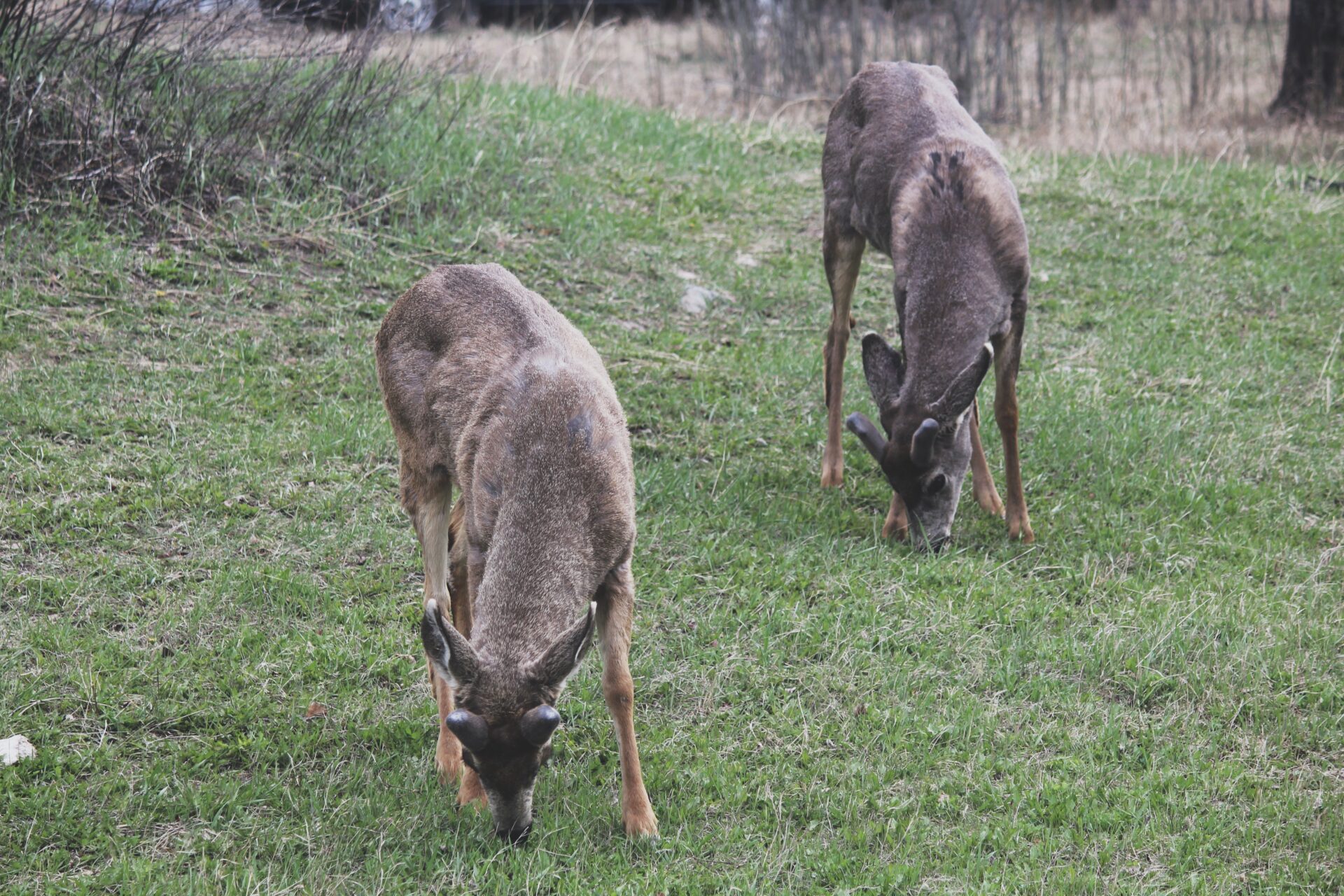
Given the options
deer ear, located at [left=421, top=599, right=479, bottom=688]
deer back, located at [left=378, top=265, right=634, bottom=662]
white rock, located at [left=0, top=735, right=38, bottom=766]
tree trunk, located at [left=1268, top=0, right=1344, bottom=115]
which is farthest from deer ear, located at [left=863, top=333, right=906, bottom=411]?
tree trunk, located at [left=1268, top=0, right=1344, bottom=115]

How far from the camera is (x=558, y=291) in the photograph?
10.2 m

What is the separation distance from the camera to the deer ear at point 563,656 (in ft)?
14.6

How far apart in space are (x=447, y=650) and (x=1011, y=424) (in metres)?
4.41

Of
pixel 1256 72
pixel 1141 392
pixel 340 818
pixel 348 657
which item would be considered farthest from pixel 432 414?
pixel 1256 72

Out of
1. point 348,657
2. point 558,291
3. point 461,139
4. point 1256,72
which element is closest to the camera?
point 348,657

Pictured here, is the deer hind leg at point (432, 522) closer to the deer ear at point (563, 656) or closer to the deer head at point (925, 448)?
the deer ear at point (563, 656)

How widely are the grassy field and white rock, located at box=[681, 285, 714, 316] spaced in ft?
0.42

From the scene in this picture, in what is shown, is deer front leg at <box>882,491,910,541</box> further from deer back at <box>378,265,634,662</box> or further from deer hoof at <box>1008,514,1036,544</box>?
deer back at <box>378,265,634,662</box>

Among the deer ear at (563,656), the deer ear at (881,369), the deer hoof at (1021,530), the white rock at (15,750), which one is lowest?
the deer hoof at (1021,530)

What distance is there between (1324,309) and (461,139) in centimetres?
734

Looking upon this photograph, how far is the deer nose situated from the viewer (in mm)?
4762

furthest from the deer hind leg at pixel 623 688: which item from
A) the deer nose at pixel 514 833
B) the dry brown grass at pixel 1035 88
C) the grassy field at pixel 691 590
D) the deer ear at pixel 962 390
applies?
the dry brown grass at pixel 1035 88

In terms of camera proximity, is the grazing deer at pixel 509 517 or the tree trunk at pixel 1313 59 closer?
the grazing deer at pixel 509 517

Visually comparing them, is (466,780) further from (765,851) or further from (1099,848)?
(1099,848)
